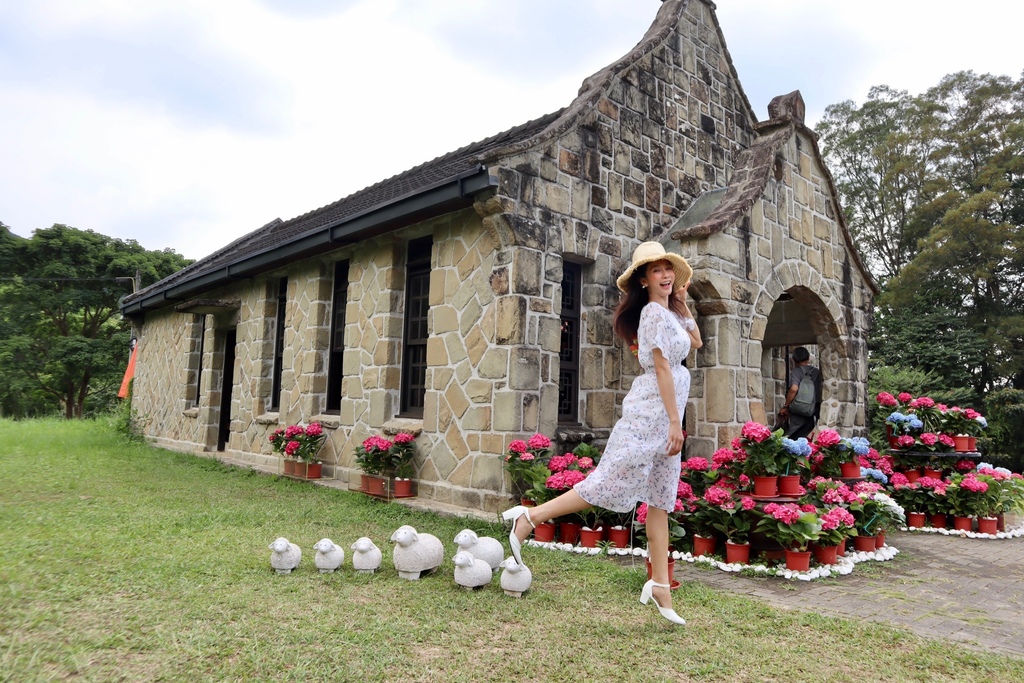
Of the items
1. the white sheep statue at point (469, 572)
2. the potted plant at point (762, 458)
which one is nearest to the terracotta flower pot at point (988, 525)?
the potted plant at point (762, 458)

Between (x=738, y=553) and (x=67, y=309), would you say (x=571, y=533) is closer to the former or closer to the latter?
(x=738, y=553)

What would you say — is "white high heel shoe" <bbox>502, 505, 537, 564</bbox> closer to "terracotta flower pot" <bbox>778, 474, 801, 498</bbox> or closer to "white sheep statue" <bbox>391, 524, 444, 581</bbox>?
"white sheep statue" <bbox>391, 524, 444, 581</bbox>

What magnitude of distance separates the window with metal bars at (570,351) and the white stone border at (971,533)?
3.71 metres

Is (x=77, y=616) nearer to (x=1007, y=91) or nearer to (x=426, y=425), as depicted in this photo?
(x=426, y=425)

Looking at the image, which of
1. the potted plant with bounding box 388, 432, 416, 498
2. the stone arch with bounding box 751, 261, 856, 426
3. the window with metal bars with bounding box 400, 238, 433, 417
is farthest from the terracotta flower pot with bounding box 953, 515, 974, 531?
the window with metal bars with bounding box 400, 238, 433, 417

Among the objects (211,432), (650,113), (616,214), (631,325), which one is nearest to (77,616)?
(631,325)

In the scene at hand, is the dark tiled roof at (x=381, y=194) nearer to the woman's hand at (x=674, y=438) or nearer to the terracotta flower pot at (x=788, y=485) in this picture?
the woman's hand at (x=674, y=438)

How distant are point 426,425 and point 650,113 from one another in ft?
15.5

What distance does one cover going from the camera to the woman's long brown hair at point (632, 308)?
4168 millimetres

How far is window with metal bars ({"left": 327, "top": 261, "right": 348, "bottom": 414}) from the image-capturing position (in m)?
9.62

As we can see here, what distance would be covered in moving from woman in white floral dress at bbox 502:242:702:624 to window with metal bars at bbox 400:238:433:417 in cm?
439

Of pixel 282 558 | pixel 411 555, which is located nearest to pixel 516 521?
pixel 411 555

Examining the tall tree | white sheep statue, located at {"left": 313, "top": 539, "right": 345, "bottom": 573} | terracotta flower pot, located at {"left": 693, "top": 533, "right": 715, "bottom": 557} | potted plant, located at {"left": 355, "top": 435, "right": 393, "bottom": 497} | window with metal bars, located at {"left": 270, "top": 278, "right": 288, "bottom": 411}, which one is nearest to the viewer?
white sheep statue, located at {"left": 313, "top": 539, "right": 345, "bottom": 573}

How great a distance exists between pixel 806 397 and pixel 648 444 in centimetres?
516
